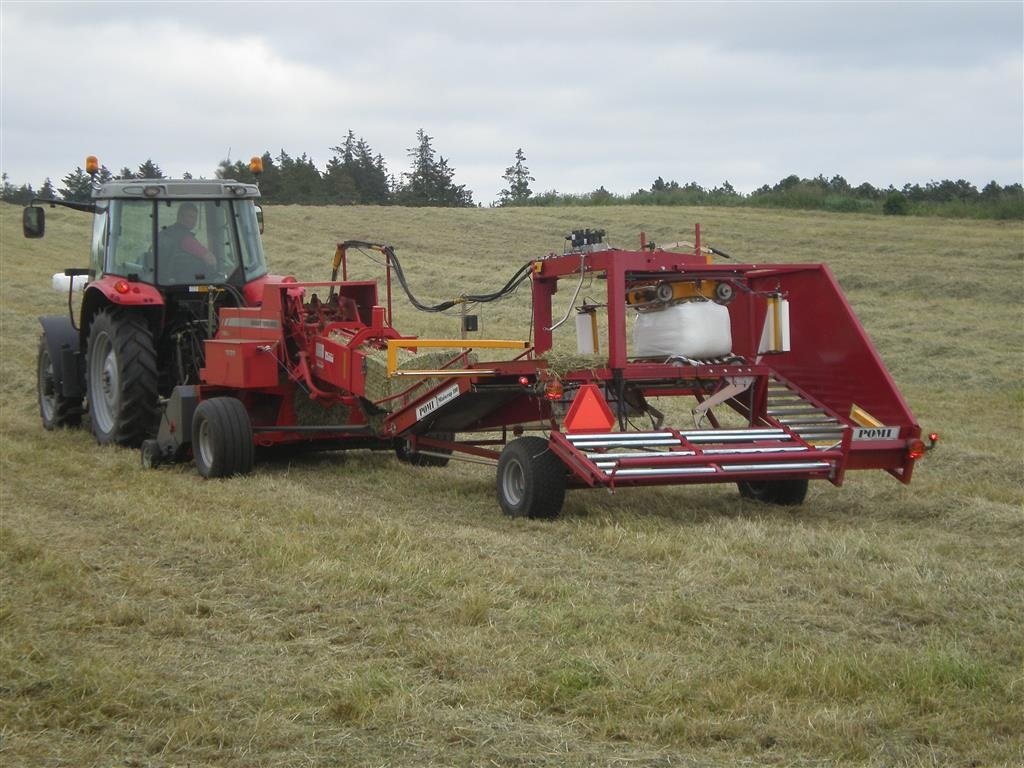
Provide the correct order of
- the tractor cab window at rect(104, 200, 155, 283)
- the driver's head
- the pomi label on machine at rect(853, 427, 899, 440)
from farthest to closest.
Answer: the driver's head
the tractor cab window at rect(104, 200, 155, 283)
the pomi label on machine at rect(853, 427, 899, 440)

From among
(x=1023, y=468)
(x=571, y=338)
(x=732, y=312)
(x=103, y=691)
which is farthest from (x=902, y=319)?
(x=103, y=691)

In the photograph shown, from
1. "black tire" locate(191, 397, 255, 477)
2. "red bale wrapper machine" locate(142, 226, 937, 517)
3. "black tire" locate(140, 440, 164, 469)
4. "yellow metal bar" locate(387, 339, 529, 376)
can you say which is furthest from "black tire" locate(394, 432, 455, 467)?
"black tire" locate(140, 440, 164, 469)

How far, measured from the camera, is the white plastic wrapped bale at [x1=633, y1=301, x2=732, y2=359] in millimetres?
7699

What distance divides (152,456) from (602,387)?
141 inches

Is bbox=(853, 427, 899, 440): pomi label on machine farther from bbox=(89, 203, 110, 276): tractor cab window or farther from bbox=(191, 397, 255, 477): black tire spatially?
bbox=(89, 203, 110, 276): tractor cab window

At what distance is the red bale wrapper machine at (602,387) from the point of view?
716 cm

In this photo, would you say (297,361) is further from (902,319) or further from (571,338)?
(902,319)

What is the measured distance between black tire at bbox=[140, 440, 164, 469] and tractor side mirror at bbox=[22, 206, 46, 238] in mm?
1797

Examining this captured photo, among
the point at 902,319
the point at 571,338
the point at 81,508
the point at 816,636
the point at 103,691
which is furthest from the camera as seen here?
the point at 902,319

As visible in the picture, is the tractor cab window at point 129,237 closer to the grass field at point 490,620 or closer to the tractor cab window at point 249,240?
the tractor cab window at point 249,240

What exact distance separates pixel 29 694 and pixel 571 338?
11.2 meters

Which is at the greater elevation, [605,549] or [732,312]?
[732,312]

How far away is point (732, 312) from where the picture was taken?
8375mm

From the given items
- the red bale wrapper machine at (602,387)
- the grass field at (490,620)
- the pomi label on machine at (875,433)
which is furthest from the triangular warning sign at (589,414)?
the pomi label on machine at (875,433)
